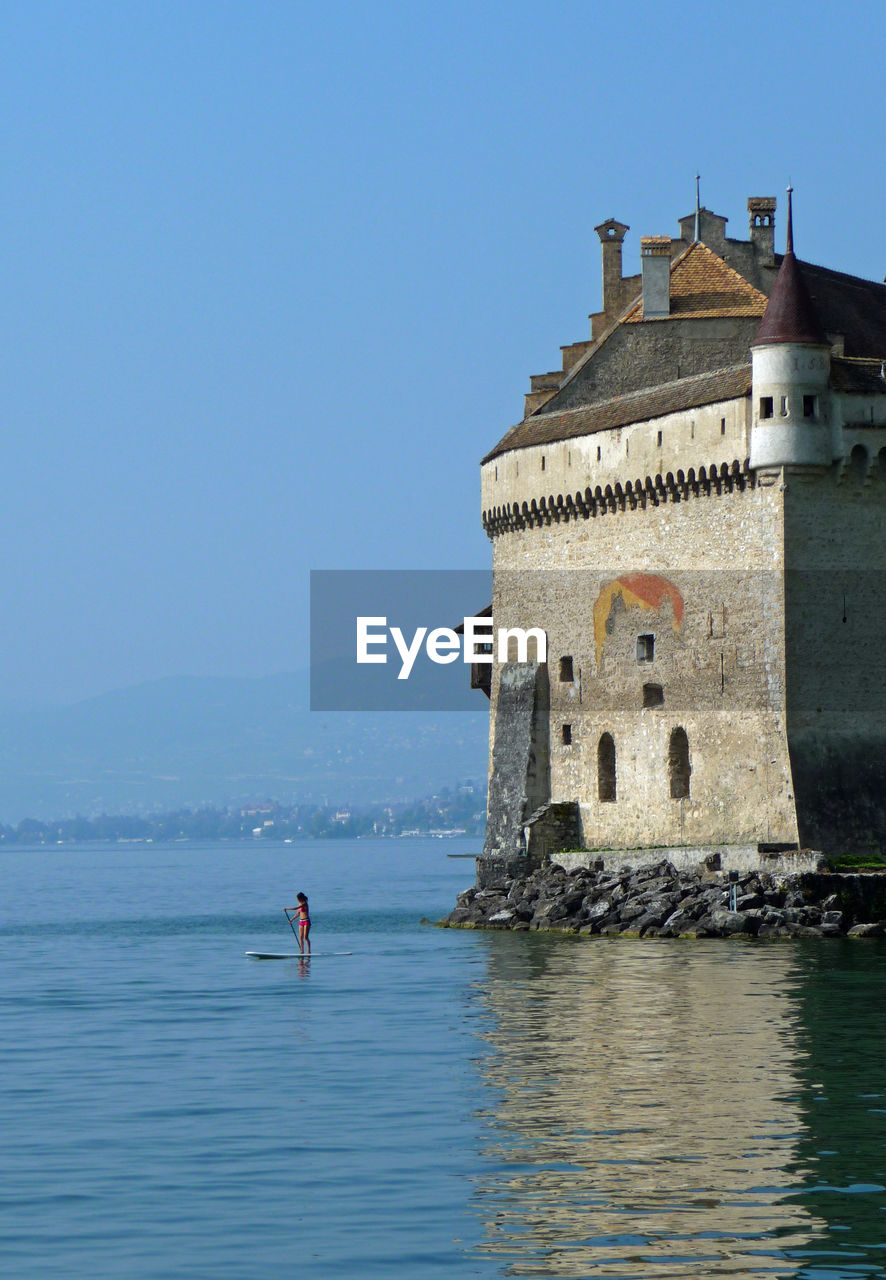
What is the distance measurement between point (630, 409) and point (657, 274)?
10.5ft

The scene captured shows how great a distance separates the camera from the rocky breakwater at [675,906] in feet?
110

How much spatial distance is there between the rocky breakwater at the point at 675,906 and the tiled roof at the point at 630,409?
311 inches

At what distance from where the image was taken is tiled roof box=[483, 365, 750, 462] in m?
37.5

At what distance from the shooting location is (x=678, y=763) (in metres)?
39.0

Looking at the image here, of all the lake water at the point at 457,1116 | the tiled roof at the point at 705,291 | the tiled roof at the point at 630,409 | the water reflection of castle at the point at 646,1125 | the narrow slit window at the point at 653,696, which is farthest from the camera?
the tiled roof at the point at 705,291

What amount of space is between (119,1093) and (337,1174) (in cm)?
499

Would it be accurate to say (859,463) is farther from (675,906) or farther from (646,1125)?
(646,1125)

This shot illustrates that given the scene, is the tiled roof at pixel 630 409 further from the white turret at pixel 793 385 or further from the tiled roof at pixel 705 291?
the tiled roof at pixel 705 291

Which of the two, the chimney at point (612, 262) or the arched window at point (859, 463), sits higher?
the chimney at point (612, 262)

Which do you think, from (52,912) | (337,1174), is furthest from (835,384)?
(52,912)

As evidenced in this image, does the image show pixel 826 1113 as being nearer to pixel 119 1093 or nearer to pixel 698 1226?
pixel 698 1226

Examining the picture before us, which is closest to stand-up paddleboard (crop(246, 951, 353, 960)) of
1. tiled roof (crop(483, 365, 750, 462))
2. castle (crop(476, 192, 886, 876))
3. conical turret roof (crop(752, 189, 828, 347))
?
castle (crop(476, 192, 886, 876))

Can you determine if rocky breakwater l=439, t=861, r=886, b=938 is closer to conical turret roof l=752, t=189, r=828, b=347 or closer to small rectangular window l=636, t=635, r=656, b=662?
small rectangular window l=636, t=635, r=656, b=662

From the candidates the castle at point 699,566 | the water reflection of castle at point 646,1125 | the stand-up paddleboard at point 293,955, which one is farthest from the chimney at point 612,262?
the water reflection of castle at point 646,1125
